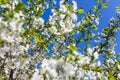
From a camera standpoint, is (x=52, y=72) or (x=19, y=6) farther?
(x=19, y=6)

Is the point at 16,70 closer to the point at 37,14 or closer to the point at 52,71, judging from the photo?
the point at 37,14

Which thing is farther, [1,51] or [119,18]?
[119,18]

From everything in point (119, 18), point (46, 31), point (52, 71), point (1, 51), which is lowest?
point (52, 71)

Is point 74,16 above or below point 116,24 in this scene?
below

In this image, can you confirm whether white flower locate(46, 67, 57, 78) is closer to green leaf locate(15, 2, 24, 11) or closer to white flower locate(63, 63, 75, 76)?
→ white flower locate(63, 63, 75, 76)

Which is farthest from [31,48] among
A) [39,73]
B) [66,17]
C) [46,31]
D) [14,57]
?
[39,73]

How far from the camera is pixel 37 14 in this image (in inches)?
364

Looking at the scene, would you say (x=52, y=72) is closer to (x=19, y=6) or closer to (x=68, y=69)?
(x=68, y=69)

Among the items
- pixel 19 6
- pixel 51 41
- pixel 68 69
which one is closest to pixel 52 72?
pixel 68 69

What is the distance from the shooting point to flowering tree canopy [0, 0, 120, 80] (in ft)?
14.2

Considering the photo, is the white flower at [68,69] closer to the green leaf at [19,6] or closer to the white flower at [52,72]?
the white flower at [52,72]

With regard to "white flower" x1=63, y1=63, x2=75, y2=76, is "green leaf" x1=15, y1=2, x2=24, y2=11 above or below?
above

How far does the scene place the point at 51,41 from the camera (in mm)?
7914

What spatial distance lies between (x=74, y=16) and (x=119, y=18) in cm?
597
